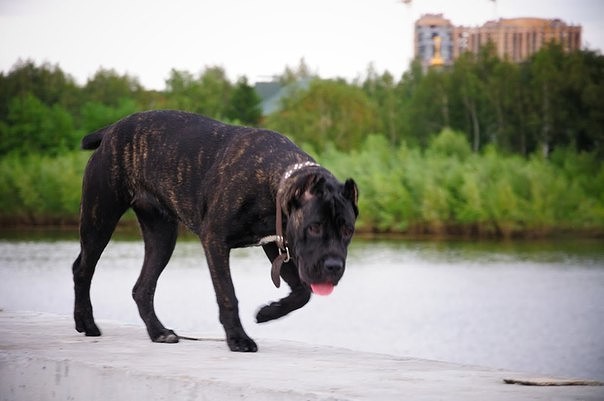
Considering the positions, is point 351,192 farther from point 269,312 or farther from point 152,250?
point 152,250

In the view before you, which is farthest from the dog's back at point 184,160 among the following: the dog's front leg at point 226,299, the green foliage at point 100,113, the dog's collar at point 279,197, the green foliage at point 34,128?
the green foliage at point 34,128

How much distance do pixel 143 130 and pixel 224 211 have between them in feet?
3.67

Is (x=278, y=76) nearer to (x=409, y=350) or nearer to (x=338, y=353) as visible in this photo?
(x=409, y=350)

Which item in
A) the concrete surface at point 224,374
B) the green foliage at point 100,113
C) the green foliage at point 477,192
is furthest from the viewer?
the green foliage at point 100,113

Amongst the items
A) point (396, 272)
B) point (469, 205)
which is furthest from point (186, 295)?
point (469, 205)

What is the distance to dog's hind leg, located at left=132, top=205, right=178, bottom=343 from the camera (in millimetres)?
6926

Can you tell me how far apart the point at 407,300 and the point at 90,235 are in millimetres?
35259

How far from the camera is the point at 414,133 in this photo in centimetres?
8294

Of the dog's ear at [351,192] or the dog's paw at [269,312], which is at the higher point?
the dog's ear at [351,192]

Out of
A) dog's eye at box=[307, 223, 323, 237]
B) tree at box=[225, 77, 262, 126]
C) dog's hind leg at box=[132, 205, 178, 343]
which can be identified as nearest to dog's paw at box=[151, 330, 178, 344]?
dog's hind leg at box=[132, 205, 178, 343]

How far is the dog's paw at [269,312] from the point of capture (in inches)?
243

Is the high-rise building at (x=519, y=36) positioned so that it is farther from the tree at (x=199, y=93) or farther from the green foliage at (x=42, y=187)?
the green foliage at (x=42, y=187)

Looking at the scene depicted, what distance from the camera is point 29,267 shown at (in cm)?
4572

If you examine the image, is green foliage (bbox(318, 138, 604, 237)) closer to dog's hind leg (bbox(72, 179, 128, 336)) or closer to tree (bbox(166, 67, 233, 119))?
tree (bbox(166, 67, 233, 119))
